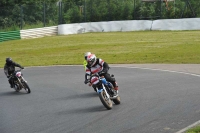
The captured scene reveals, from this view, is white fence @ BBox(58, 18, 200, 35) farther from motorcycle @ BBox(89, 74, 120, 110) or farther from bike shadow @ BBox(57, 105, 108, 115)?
bike shadow @ BBox(57, 105, 108, 115)

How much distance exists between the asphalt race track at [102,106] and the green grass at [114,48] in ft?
23.3

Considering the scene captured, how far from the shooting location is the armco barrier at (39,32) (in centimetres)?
4610

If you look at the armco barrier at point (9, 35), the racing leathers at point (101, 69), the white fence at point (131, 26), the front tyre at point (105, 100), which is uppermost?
the racing leathers at point (101, 69)

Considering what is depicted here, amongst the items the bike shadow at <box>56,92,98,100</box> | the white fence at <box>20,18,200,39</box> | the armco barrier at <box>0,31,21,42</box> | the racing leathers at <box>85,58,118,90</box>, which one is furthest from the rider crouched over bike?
the armco barrier at <box>0,31,21,42</box>

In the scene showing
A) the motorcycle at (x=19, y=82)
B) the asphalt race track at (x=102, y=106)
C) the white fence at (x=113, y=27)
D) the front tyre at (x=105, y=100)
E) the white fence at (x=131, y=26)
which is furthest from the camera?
the white fence at (x=113, y=27)

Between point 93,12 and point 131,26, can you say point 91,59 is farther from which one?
point 93,12

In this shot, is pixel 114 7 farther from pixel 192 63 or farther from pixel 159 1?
pixel 192 63

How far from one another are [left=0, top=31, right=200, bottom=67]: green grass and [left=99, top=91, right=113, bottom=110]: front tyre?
40.2 ft

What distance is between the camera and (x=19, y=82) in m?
18.1

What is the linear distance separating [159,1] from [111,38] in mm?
9722

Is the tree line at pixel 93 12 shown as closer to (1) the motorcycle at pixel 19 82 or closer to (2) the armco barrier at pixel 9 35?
(2) the armco barrier at pixel 9 35

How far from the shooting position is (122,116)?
12.3 meters

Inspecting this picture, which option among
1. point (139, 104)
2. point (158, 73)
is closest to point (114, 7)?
point (158, 73)

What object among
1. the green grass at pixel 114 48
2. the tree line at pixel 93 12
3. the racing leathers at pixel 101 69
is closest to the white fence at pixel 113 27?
the tree line at pixel 93 12
